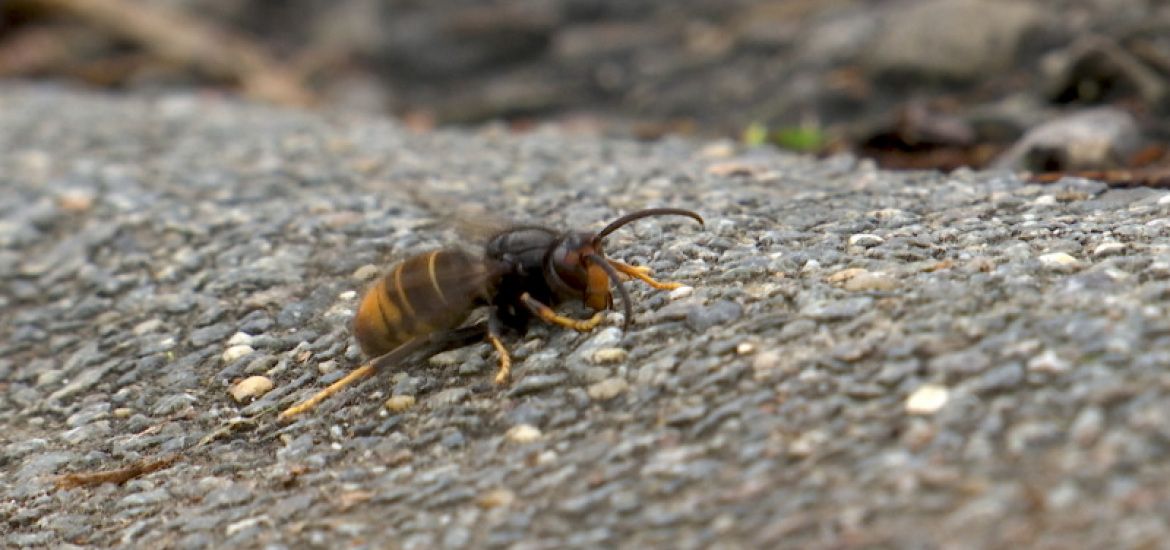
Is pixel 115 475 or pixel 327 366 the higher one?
pixel 327 366

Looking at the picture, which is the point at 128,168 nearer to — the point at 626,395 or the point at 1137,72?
the point at 626,395

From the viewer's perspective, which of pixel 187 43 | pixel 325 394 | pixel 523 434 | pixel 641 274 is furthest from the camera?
pixel 187 43

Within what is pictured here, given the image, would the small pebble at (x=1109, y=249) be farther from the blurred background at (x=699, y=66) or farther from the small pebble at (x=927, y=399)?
the blurred background at (x=699, y=66)

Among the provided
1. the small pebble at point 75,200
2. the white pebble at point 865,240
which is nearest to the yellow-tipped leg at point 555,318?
the white pebble at point 865,240

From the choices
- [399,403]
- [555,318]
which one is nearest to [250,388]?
[399,403]

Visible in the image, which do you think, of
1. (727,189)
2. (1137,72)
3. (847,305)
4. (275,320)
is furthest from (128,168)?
(1137,72)

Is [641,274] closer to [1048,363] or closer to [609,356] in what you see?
[609,356]

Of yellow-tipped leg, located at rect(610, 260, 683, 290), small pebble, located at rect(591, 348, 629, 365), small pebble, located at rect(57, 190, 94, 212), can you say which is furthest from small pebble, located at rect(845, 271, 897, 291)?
small pebble, located at rect(57, 190, 94, 212)
